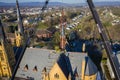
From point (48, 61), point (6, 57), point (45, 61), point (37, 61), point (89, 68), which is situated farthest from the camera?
point (37, 61)

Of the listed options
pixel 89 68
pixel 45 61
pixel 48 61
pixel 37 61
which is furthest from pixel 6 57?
pixel 89 68

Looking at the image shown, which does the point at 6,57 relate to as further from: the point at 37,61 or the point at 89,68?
the point at 89,68

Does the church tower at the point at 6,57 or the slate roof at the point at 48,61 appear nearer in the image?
the church tower at the point at 6,57

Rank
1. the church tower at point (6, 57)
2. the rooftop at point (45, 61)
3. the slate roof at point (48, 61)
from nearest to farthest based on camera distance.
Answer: the church tower at point (6, 57) < the slate roof at point (48, 61) < the rooftop at point (45, 61)

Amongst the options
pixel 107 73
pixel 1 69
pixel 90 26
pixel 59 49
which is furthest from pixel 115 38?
pixel 1 69

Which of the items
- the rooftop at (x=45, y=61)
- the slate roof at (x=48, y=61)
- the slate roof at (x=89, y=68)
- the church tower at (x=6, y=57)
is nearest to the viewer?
the slate roof at (x=89, y=68)

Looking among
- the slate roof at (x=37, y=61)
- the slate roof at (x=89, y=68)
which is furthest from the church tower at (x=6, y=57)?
the slate roof at (x=89, y=68)

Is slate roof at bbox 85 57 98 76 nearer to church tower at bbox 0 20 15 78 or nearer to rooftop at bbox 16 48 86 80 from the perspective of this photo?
rooftop at bbox 16 48 86 80

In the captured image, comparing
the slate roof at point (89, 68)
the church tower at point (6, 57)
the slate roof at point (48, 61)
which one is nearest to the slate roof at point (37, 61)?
the slate roof at point (48, 61)

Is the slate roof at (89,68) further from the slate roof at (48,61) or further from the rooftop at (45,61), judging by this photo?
the rooftop at (45,61)

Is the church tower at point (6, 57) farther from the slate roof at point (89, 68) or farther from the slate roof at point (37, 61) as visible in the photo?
the slate roof at point (89, 68)

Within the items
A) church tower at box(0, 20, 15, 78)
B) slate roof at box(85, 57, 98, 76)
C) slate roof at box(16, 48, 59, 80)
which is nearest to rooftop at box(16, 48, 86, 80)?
slate roof at box(16, 48, 59, 80)
